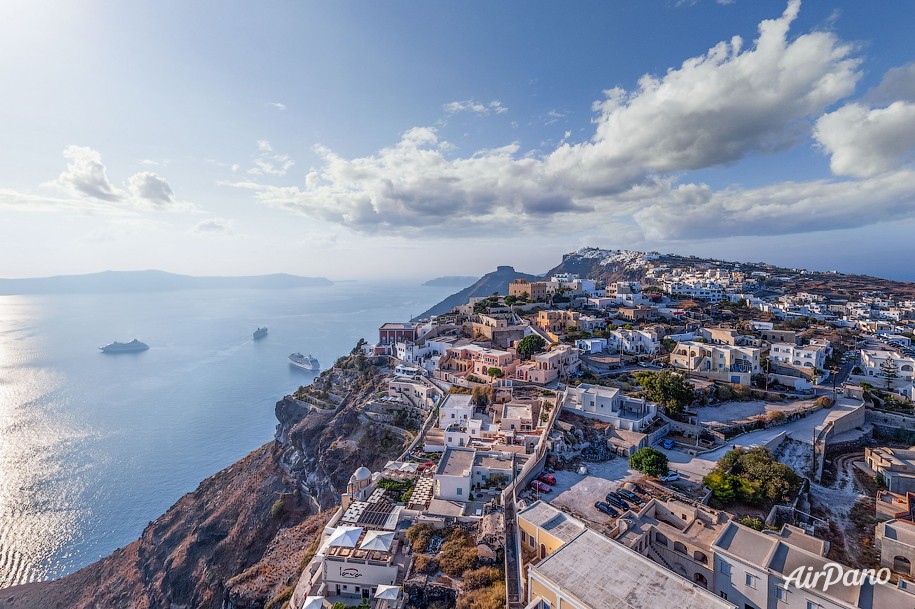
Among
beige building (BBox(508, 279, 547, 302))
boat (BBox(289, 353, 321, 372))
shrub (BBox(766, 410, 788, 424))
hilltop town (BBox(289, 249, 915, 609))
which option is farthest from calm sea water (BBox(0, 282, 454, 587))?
shrub (BBox(766, 410, 788, 424))

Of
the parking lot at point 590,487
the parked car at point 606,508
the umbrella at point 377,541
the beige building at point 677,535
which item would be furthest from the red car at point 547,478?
the umbrella at point 377,541

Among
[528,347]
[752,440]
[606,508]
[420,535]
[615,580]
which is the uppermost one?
[528,347]

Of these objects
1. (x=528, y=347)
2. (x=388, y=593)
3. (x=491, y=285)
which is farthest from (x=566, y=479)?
(x=491, y=285)

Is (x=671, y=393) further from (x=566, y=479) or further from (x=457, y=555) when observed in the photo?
(x=457, y=555)

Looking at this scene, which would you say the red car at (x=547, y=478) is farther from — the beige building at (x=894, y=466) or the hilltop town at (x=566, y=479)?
the beige building at (x=894, y=466)

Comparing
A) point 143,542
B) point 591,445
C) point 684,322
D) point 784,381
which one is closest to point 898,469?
point 784,381

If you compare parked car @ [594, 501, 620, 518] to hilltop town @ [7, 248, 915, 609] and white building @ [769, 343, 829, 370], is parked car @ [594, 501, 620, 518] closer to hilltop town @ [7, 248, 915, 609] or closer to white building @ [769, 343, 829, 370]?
hilltop town @ [7, 248, 915, 609]
